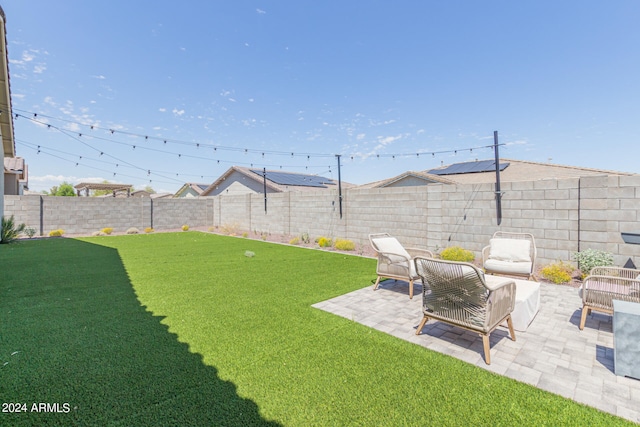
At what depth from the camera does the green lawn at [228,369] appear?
6.36ft

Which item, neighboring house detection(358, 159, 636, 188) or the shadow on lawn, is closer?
the shadow on lawn

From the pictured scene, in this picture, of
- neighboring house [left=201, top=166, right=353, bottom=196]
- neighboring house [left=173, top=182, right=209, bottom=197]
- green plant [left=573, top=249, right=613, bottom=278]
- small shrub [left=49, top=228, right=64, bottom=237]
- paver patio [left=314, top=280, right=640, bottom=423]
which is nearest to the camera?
paver patio [left=314, top=280, right=640, bottom=423]

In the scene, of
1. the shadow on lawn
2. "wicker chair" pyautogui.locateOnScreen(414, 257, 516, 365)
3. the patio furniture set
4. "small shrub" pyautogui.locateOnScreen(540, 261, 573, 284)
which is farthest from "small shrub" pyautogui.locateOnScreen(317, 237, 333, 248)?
"wicker chair" pyautogui.locateOnScreen(414, 257, 516, 365)

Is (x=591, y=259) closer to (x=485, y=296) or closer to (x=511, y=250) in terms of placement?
(x=511, y=250)

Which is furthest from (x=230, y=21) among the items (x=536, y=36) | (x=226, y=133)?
(x=536, y=36)

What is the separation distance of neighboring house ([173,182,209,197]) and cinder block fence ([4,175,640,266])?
525 inches

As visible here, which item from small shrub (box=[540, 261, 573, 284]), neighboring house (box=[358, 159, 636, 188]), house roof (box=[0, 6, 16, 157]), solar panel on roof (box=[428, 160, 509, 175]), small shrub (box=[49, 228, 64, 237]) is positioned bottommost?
small shrub (box=[540, 261, 573, 284])

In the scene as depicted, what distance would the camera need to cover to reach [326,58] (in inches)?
468

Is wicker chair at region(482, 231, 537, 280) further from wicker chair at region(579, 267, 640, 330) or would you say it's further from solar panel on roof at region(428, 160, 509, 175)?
solar panel on roof at region(428, 160, 509, 175)

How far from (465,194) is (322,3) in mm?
7969

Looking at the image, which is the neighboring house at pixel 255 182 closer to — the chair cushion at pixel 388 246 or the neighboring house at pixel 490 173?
the neighboring house at pixel 490 173

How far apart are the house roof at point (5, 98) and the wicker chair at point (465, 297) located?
30.0 feet

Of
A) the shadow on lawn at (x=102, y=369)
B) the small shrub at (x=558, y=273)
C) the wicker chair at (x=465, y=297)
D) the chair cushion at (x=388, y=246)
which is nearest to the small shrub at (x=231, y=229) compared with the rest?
the shadow on lawn at (x=102, y=369)

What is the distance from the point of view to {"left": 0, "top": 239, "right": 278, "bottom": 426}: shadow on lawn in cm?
192
